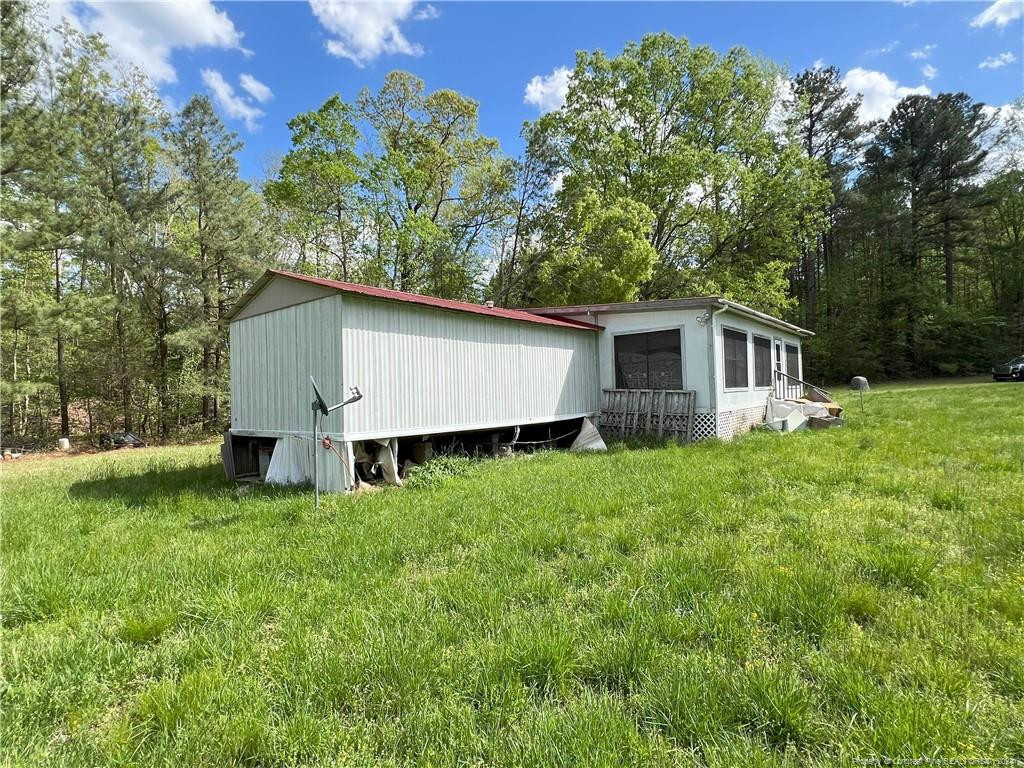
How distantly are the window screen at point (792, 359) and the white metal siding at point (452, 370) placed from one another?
28.0 feet

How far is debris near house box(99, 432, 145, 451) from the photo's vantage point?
1471 cm

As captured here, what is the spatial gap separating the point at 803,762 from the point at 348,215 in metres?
19.8

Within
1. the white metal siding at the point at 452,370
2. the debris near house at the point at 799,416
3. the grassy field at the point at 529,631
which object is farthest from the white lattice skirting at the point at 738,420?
the grassy field at the point at 529,631

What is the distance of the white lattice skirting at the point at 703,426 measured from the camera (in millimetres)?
9406

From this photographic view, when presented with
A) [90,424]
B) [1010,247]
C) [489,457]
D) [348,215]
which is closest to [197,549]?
[489,457]

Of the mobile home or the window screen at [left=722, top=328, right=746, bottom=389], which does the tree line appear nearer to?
the window screen at [left=722, top=328, right=746, bottom=389]

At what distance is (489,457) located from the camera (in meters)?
8.41

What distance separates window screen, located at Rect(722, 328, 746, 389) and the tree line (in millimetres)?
7915

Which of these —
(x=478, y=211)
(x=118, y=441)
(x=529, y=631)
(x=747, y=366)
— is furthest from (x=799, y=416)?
(x=118, y=441)

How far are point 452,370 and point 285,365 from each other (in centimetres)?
236

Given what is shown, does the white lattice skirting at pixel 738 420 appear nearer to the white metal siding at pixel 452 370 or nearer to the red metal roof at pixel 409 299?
the white metal siding at pixel 452 370

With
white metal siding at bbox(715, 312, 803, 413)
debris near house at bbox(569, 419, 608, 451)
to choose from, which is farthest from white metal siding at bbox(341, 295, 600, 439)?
white metal siding at bbox(715, 312, 803, 413)

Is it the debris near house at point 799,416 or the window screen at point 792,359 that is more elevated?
the window screen at point 792,359

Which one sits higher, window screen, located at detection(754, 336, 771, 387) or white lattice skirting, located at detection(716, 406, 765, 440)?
window screen, located at detection(754, 336, 771, 387)
